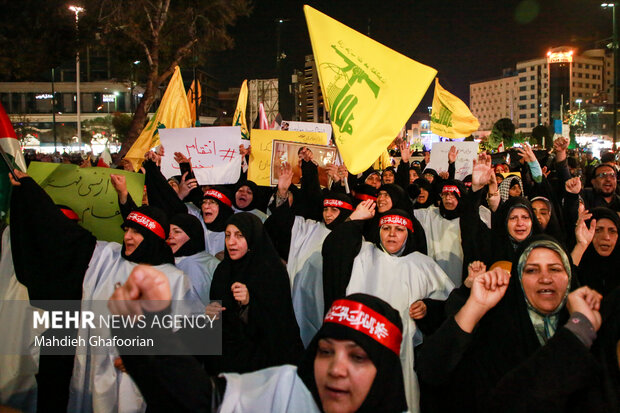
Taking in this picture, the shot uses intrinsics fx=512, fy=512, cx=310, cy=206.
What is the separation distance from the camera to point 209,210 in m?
5.38

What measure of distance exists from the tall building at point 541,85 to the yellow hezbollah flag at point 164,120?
11376 cm

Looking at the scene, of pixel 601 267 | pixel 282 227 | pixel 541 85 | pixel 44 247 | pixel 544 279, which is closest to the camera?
pixel 544 279

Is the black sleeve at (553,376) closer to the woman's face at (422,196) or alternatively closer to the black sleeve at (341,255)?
the black sleeve at (341,255)

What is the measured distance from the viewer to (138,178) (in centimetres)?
504

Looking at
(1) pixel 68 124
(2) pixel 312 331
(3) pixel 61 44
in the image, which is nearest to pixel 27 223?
(2) pixel 312 331

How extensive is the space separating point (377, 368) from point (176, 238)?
271 centimetres

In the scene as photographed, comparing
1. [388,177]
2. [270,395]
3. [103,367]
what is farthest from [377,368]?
[388,177]

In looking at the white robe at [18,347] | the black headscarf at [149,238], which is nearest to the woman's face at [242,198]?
the black headscarf at [149,238]

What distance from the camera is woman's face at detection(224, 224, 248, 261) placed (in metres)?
3.55

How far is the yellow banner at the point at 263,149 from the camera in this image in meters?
6.70

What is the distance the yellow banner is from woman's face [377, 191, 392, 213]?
2.05 m

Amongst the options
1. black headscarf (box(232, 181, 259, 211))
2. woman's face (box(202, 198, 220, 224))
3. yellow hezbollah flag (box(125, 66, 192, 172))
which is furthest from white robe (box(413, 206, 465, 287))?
yellow hezbollah flag (box(125, 66, 192, 172))

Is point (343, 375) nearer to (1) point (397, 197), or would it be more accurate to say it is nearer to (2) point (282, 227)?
(1) point (397, 197)

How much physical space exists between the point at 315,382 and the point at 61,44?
1147 centimetres
